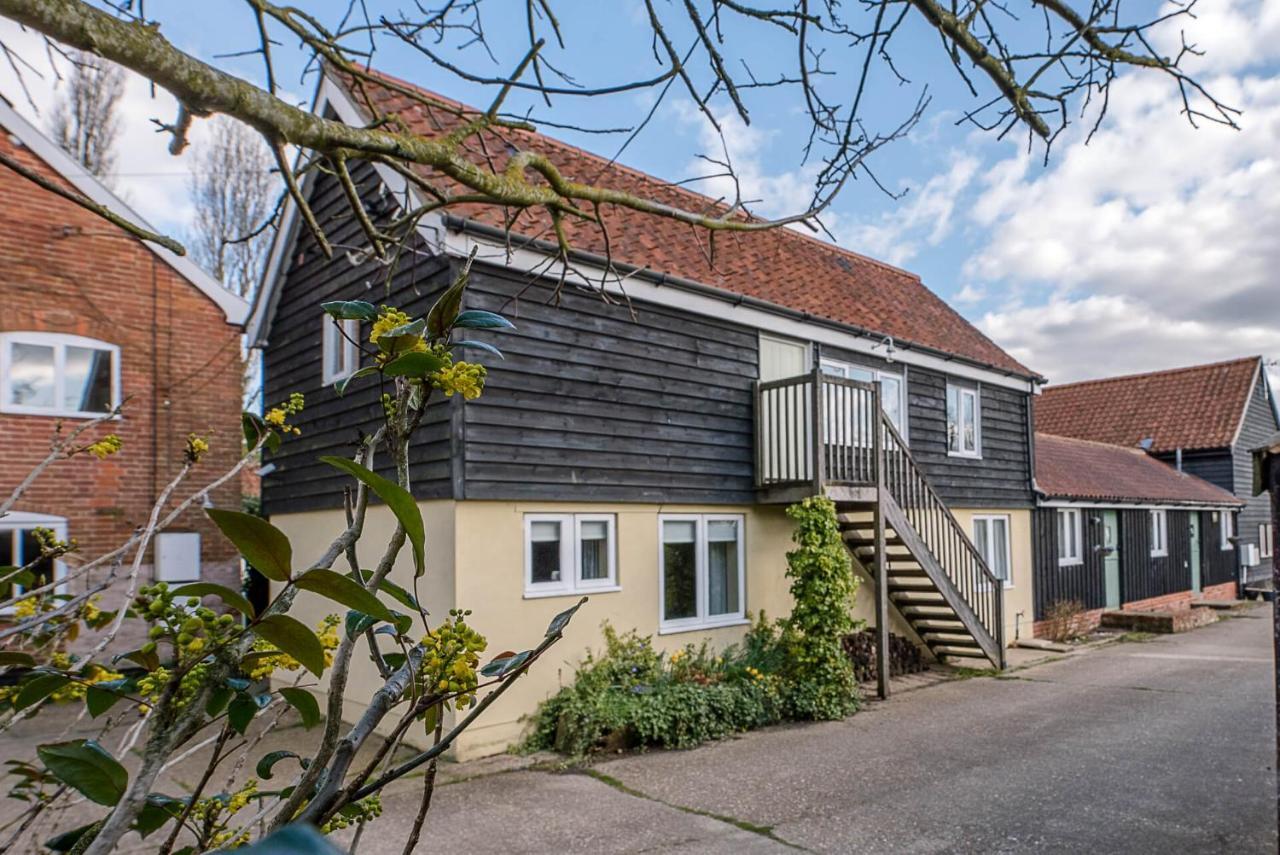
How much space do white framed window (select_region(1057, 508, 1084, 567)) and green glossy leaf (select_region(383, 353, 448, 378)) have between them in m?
17.0

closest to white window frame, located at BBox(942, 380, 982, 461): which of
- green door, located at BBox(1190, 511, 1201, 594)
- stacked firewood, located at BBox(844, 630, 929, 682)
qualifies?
stacked firewood, located at BBox(844, 630, 929, 682)

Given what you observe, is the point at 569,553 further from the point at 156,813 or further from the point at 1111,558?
the point at 1111,558

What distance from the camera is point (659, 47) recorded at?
3799 mm

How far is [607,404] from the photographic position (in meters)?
9.23

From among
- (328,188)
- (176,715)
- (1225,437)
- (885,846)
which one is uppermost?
(328,188)

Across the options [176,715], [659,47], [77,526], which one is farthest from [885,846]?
[77,526]

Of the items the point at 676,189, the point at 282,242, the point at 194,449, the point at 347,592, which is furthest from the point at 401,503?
the point at 282,242

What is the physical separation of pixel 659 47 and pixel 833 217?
48.4 inches

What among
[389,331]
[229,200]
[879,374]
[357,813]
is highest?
[229,200]

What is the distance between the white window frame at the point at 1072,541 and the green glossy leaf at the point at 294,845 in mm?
17577

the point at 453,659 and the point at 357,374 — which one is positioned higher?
the point at 357,374

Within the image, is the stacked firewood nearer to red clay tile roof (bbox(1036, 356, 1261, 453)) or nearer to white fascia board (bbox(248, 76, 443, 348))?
white fascia board (bbox(248, 76, 443, 348))

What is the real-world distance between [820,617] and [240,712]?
345 inches

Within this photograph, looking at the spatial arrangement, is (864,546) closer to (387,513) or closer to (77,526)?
(387,513)
